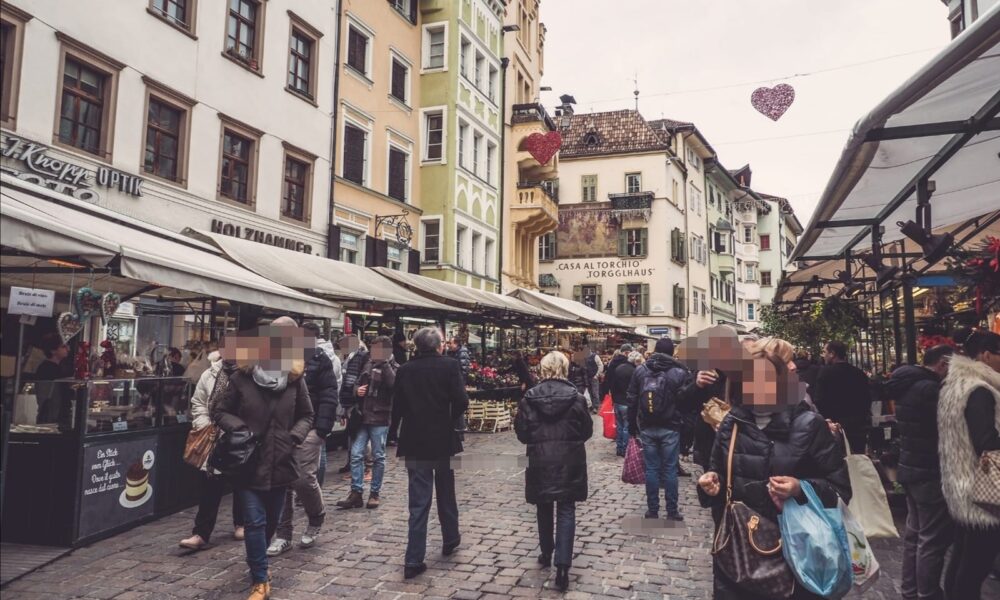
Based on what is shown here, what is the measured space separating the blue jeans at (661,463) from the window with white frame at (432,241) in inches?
645

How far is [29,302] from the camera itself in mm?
5250

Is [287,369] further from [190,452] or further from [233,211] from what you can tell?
[233,211]

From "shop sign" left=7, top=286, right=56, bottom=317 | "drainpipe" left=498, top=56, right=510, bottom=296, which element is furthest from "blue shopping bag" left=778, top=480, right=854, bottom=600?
"drainpipe" left=498, top=56, right=510, bottom=296

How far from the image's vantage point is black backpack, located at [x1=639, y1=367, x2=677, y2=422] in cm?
761

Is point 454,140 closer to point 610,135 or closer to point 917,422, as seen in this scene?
point 917,422

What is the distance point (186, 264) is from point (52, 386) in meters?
1.71

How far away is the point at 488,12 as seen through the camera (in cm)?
2736

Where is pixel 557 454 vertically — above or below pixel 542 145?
below

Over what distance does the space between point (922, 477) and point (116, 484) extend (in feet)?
22.4

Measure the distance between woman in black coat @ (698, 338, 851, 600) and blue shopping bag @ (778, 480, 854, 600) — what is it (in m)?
0.05

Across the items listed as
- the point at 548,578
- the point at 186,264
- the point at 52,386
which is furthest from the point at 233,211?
the point at 548,578

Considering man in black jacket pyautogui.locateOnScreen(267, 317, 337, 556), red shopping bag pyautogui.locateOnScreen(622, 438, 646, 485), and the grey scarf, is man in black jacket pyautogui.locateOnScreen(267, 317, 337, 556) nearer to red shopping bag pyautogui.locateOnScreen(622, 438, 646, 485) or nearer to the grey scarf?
the grey scarf

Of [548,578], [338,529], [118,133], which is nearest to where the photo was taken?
[548,578]

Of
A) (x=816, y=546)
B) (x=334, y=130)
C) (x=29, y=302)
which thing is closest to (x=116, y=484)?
(x=29, y=302)
